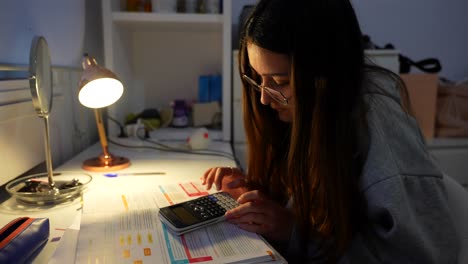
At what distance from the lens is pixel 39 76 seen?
73cm

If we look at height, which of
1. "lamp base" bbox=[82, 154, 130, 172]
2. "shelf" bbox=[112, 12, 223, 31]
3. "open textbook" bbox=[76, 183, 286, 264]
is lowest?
"lamp base" bbox=[82, 154, 130, 172]

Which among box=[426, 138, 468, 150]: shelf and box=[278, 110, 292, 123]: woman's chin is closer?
box=[278, 110, 292, 123]: woman's chin

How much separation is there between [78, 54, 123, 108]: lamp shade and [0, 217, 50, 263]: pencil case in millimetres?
356

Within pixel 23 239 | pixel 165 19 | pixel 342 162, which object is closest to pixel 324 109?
pixel 342 162

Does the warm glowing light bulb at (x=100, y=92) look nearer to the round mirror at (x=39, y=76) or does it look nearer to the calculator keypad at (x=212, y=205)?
the round mirror at (x=39, y=76)

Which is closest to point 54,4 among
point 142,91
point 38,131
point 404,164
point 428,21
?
point 38,131

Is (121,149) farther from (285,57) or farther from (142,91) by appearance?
(285,57)

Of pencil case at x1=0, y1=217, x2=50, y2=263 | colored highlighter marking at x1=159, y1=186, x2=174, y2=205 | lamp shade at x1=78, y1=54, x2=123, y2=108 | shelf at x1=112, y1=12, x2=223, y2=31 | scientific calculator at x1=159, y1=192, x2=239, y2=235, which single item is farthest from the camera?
shelf at x1=112, y1=12, x2=223, y2=31

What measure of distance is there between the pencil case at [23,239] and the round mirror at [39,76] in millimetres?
280

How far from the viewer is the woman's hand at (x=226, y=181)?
2.61 feet

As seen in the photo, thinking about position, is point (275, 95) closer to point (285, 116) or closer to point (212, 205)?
point (285, 116)

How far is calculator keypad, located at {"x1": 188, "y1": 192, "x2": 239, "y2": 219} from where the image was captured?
0.62 metres

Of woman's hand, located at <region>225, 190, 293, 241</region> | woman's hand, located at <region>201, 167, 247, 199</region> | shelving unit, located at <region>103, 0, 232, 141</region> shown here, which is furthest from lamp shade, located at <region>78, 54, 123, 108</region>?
shelving unit, located at <region>103, 0, 232, 141</region>

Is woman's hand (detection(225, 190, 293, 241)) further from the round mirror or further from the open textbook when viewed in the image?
the round mirror
